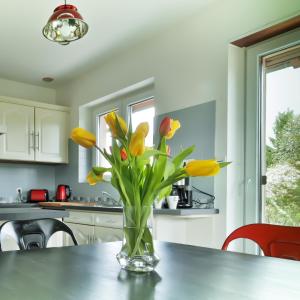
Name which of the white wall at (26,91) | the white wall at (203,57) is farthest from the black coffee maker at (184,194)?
the white wall at (26,91)

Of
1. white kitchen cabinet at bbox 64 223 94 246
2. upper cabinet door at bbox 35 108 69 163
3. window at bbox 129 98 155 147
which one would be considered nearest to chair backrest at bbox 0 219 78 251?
white kitchen cabinet at bbox 64 223 94 246

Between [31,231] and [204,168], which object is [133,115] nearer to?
[31,231]

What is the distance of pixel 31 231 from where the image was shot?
1579mm

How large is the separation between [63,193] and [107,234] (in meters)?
1.73

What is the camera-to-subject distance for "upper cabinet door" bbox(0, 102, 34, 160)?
4449mm

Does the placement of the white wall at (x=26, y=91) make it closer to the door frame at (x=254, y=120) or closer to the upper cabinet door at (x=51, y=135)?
the upper cabinet door at (x=51, y=135)

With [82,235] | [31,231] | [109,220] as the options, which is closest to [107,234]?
[109,220]

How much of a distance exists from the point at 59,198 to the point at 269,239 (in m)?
3.60

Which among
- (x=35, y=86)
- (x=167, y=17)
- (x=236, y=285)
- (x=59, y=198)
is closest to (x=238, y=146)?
(x=167, y=17)

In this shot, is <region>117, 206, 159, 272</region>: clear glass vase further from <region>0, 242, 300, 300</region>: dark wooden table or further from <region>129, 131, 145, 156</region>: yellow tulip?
<region>129, 131, 145, 156</region>: yellow tulip

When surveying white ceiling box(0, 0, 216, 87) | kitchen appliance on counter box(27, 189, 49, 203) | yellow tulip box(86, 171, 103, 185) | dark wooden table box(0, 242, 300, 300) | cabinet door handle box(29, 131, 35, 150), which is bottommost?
kitchen appliance on counter box(27, 189, 49, 203)

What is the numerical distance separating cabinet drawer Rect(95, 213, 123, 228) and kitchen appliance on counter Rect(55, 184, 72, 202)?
5.02 feet

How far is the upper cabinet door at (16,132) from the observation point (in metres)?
4.45

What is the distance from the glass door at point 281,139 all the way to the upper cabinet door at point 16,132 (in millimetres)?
3054
